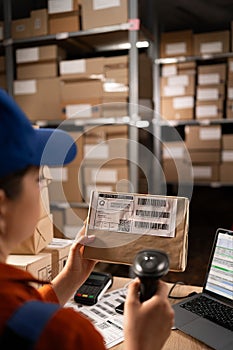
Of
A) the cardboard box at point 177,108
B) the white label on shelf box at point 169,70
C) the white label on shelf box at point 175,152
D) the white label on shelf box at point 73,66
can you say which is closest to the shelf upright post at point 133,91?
the white label on shelf box at point 73,66

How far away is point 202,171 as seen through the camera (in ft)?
11.0

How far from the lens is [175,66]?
11.1ft

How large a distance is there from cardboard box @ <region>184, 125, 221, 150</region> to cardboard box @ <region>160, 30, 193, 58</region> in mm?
675

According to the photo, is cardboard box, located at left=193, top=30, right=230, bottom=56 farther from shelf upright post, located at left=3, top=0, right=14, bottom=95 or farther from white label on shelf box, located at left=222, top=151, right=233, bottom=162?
shelf upright post, located at left=3, top=0, right=14, bottom=95

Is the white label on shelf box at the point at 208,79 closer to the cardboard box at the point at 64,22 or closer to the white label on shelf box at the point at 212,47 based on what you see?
the white label on shelf box at the point at 212,47

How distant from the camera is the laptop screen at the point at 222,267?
112 centimetres

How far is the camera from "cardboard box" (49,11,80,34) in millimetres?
2650

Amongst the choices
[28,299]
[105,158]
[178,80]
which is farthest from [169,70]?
[28,299]

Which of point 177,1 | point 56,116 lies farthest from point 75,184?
point 177,1

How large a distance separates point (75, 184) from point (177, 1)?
2.69 metres

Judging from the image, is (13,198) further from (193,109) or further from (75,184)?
(193,109)

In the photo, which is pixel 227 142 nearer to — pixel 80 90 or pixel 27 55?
pixel 80 90

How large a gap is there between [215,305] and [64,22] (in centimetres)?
225

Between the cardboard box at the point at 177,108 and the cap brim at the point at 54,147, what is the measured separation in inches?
96.9
